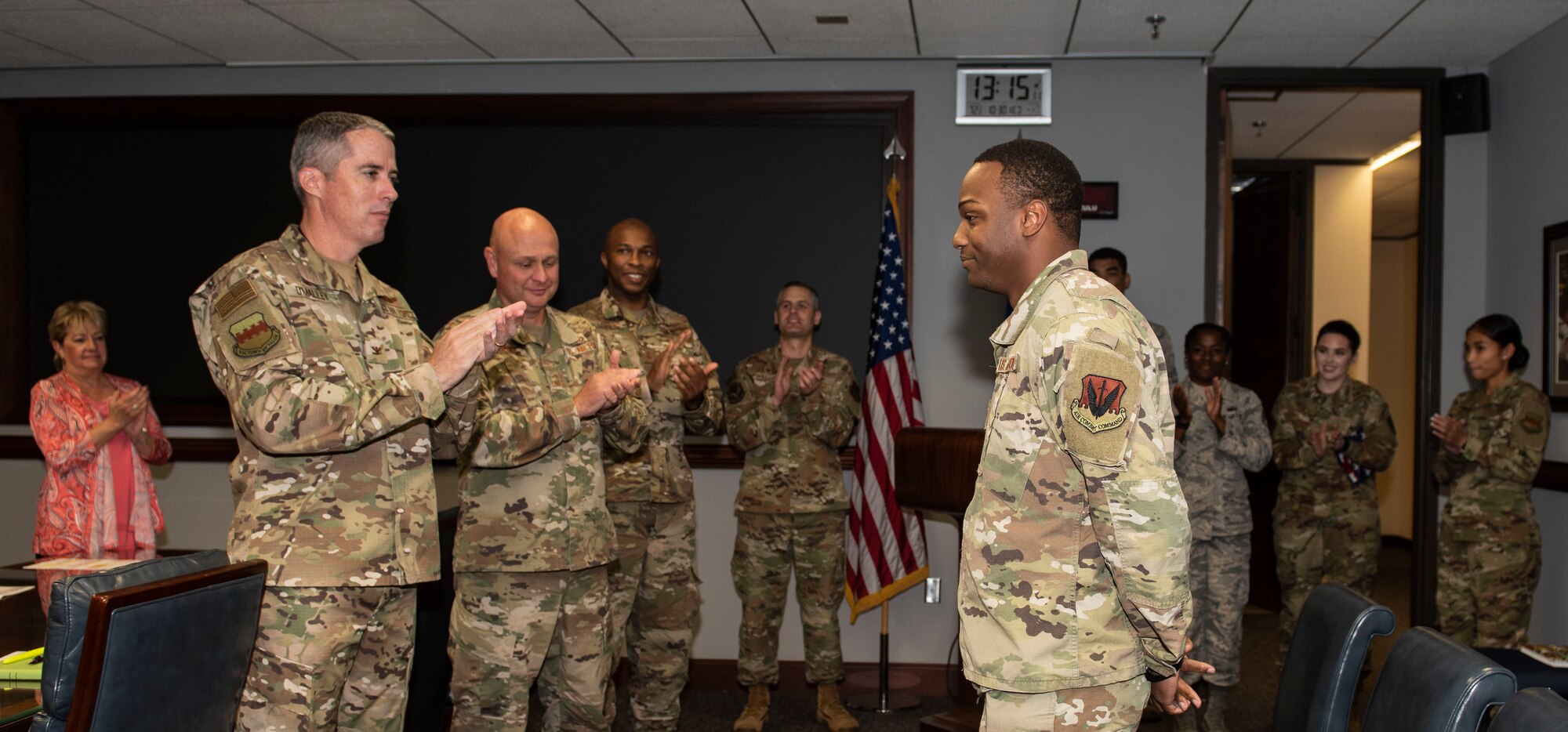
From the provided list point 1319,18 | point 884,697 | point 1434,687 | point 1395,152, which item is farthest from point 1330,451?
point 1395,152

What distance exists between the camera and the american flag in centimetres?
435

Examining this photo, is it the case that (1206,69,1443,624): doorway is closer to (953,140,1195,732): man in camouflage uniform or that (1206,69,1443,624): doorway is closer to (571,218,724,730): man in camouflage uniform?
(571,218,724,730): man in camouflage uniform

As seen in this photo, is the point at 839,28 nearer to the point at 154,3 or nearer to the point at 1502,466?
the point at 154,3

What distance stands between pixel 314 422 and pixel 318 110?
354 centimetres

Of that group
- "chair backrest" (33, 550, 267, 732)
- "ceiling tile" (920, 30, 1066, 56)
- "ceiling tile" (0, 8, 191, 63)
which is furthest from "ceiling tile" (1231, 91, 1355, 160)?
"ceiling tile" (0, 8, 191, 63)

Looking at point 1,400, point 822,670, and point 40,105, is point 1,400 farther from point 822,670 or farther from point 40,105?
point 822,670

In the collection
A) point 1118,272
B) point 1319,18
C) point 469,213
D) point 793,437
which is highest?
point 1319,18

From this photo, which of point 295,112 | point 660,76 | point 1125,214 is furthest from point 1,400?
point 1125,214

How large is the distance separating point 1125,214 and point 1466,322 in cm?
157

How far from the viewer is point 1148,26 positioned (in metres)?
4.24

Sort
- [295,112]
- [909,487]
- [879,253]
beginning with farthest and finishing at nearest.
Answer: [295,112] → [879,253] → [909,487]

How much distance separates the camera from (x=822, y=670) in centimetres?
419

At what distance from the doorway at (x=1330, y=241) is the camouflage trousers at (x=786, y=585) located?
2019 millimetres

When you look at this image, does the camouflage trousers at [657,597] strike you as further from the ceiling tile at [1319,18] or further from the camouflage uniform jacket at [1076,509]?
the ceiling tile at [1319,18]
